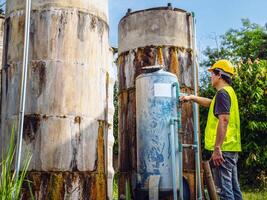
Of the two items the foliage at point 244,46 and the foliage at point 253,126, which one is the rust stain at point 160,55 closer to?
the foliage at point 253,126

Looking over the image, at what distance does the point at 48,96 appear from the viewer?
486 centimetres

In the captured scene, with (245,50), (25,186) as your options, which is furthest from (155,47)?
(245,50)

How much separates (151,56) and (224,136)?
2769 mm

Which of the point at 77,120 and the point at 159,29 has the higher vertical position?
the point at 159,29

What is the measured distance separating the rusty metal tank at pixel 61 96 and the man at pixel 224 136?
142 cm

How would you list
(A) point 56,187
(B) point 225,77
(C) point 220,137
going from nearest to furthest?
(C) point 220,137 < (A) point 56,187 < (B) point 225,77

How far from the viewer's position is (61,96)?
16.0ft

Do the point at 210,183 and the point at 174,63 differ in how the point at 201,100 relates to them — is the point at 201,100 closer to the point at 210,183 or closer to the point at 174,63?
the point at 210,183

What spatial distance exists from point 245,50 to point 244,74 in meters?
10.3

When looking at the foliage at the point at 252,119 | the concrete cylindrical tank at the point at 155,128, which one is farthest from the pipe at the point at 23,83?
the foliage at the point at 252,119

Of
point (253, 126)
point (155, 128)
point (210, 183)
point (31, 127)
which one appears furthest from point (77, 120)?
point (253, 126)

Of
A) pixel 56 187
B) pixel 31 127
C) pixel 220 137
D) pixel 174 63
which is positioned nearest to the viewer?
pixel 220 137

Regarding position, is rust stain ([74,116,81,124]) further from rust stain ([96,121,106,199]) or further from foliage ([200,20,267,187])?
foliage ([200,20,267,187])

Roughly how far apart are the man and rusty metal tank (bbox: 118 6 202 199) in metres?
1.85
